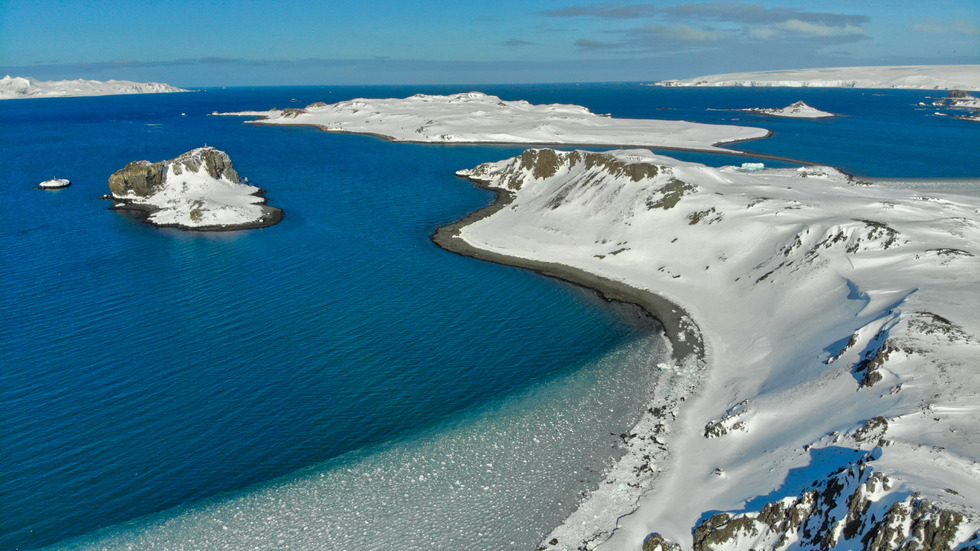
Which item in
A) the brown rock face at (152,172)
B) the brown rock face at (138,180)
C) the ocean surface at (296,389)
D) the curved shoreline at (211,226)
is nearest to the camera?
the ocean surface at (296,389)

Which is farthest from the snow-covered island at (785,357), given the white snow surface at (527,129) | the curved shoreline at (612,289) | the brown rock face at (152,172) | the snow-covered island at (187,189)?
the white snow surface at (527,129)

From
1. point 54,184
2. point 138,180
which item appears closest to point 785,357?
point 138,180

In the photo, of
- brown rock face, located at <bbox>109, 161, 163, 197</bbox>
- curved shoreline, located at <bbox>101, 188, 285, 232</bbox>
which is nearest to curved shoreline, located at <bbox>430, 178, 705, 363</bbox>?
curved shoreline, located at <bbox>101, 188, 285, 232</bbox>

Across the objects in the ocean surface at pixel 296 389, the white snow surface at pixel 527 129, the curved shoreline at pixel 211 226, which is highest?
the white snow surface at pixel 527 129

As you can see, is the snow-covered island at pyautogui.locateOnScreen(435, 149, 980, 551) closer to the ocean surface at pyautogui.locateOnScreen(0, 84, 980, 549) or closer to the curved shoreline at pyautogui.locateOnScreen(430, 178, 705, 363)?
the curved shoreline at pyautogui.locateOnScreen(430, 178, 705, 363)

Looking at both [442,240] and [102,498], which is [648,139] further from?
[102,498]

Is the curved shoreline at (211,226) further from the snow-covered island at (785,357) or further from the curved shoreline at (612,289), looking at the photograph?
the snow-covered island at (785,357)

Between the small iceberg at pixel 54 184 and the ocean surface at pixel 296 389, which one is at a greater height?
the small iceberg at pixel 54 184
